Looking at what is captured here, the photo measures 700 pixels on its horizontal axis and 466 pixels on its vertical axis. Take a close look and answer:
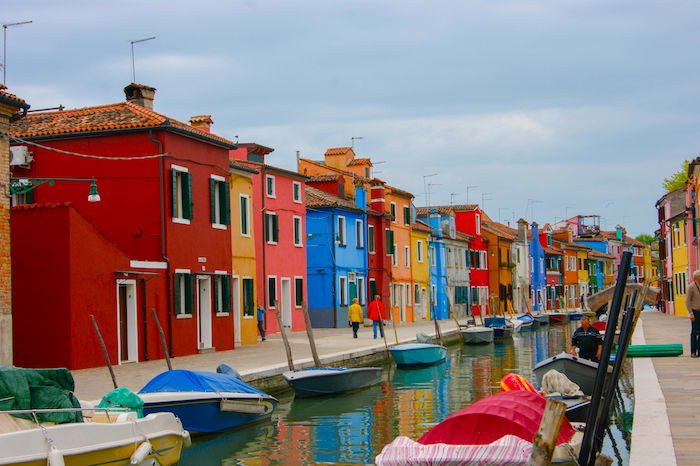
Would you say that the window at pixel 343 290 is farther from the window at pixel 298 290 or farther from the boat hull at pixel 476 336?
the boat hull at pixel 476 336

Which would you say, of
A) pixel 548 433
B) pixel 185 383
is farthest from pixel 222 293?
pixel 548 433

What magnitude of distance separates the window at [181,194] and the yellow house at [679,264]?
107 ft

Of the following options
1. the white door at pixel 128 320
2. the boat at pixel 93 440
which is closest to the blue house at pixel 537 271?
the white door at pixel 128 320

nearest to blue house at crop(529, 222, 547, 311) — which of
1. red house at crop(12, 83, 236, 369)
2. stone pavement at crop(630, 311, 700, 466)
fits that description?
red house at crop(12, 83, 236, 369)

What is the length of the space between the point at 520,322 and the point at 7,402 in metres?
43.0

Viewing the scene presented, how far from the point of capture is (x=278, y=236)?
3875 cm

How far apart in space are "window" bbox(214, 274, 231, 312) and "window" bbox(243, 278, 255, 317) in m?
2.28

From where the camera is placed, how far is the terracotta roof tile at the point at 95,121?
26.7 metres

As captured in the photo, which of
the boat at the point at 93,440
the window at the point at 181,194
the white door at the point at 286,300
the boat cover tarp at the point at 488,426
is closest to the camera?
the boat at the point at 93,440

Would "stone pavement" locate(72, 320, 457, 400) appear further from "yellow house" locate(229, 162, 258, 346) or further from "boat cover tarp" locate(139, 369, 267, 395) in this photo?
"boat cover tarp" locate(139, 369, 267, 395)

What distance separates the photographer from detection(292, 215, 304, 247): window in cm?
4075

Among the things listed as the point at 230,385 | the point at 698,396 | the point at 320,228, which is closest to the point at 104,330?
the point at 230,385

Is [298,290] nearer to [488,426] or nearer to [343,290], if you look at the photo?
[343,290]

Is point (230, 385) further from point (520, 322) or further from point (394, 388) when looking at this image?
point (520, 322)
